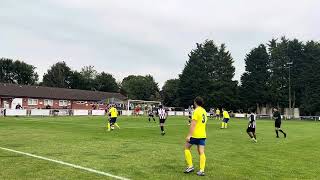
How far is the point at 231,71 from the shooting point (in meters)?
92.3

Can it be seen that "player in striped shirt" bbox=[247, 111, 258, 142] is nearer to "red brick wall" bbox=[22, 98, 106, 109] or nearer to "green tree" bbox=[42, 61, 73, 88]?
"red brick wall" bbox=[22, 98, 106, 109]

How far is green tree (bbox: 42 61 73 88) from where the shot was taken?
118 m

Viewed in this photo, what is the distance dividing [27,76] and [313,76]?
76.8 meters

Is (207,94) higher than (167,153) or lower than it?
higher

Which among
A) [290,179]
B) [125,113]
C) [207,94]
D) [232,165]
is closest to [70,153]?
[232,165]

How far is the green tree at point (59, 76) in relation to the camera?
118 m

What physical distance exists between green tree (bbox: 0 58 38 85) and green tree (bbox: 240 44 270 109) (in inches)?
2397

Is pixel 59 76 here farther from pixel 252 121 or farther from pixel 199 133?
pixel 199 133

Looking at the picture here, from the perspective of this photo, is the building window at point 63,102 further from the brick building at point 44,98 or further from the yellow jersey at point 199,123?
the yellow jersey at point 199,123

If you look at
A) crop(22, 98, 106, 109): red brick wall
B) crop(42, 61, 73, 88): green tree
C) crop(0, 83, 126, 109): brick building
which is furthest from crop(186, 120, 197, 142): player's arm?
crop(42, 61, 73, 88): green tree

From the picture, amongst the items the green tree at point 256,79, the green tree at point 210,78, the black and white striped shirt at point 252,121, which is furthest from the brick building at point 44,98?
the black and white striped shirt at point 252,121

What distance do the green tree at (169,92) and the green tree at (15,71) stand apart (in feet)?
130

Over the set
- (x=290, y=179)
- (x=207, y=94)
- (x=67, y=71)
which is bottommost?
(x=290, y=179)

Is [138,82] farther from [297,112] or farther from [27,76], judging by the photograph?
[297,112]
